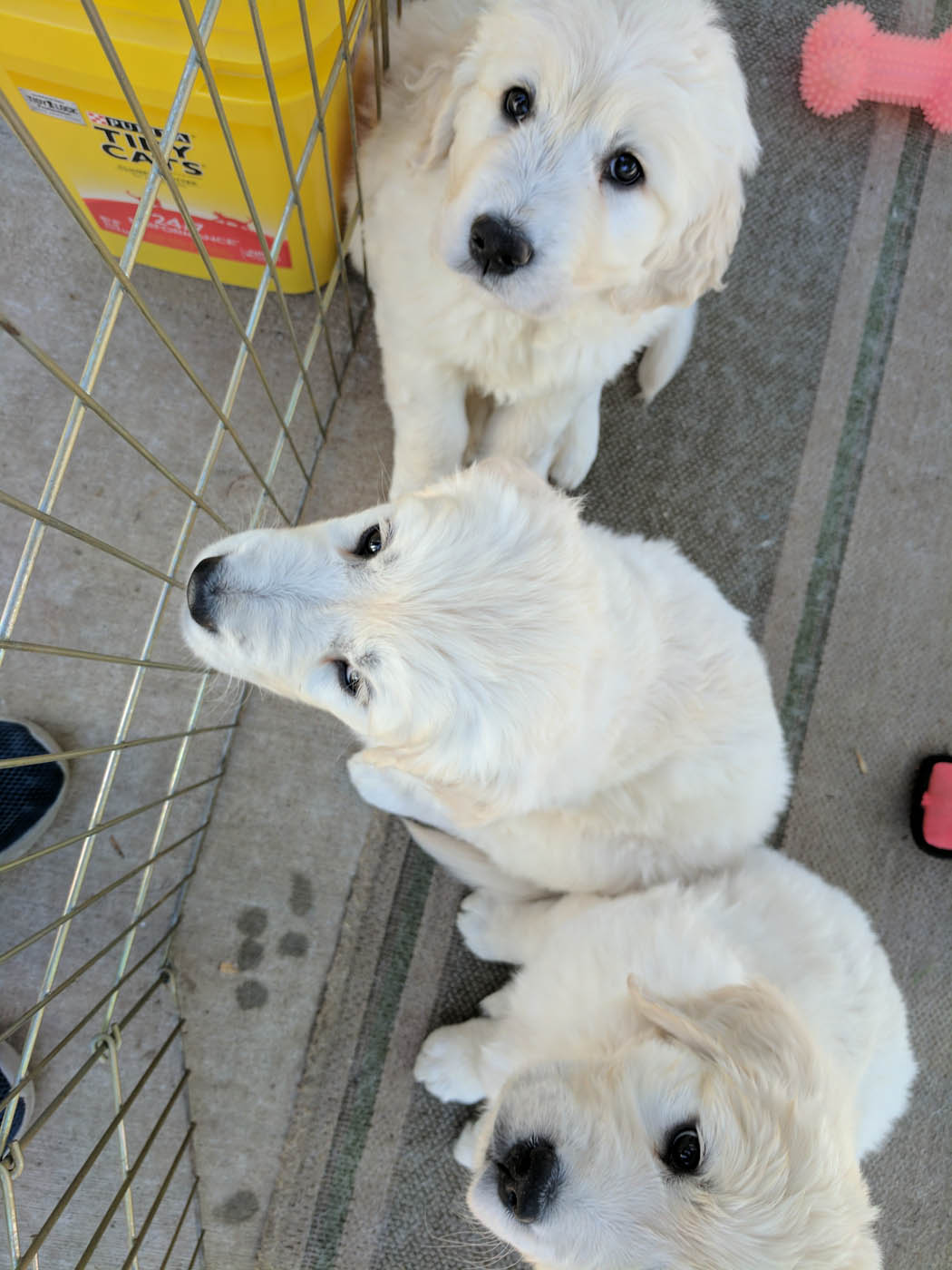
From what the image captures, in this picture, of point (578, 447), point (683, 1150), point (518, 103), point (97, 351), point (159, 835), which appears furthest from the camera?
point (578, 447)

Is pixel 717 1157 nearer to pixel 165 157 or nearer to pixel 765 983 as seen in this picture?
pixel 765 983

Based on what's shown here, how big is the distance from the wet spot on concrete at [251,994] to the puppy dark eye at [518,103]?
1466mm

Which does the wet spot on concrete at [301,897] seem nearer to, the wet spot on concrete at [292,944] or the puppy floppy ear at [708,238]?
the wet spot on concrete at [292,944]

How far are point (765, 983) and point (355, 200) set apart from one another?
1.33 metres

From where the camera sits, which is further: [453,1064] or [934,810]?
[934,810]

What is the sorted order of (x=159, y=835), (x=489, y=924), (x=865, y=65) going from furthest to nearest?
(x=865, y=65)
(x=489, y=924)
(x=159, y=835)

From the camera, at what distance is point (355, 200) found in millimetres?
1361

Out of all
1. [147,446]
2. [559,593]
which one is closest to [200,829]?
[147,446]

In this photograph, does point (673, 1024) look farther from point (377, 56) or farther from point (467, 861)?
point (377, 56)

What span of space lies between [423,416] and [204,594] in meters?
0.55

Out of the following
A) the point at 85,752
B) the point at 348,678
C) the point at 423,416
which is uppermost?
the point at 423,416

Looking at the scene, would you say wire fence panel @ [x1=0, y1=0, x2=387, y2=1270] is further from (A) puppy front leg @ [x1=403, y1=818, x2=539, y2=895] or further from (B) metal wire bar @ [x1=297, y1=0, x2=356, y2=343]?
(A) puppy front leg @ [x1=403, y1=818, x2=539, y2=895]

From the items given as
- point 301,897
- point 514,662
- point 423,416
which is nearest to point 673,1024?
point 514,662

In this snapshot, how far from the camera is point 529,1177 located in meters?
0.87
